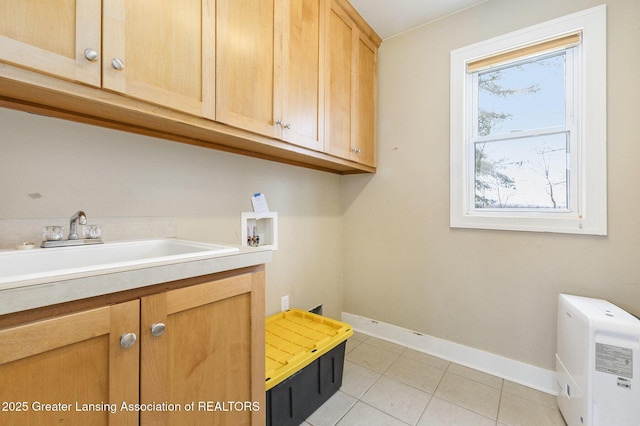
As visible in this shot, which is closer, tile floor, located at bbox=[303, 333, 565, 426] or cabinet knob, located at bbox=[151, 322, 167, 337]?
cabinet knob, located at bbox=[151, 322, 167, 337]

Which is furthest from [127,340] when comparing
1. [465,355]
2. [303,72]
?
[465,355]

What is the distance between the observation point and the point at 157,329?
72 centimetres

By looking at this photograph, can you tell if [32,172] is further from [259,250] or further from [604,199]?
[604,199]

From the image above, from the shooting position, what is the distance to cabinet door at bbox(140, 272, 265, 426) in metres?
0.73

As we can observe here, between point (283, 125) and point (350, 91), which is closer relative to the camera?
point (283, 125)

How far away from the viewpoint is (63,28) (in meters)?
0.73

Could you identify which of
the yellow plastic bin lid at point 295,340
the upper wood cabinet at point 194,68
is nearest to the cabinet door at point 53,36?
the upper wood cabinet at point 194,68

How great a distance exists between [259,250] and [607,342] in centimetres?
152

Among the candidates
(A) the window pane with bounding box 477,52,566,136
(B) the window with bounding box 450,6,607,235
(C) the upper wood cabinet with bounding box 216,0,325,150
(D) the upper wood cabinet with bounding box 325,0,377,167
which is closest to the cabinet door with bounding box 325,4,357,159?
(D) the upper wood cabinet with bounding box 325,0,377,167

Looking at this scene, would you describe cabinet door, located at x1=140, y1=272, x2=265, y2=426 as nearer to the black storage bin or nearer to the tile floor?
the black storage bin

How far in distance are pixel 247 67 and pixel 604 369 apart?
2.02 m

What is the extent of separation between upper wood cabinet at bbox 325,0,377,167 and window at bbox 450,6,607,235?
2.01 feet

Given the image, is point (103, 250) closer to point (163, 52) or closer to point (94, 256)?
point (94, 256)

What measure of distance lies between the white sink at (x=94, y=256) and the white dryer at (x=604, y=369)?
1586mm
